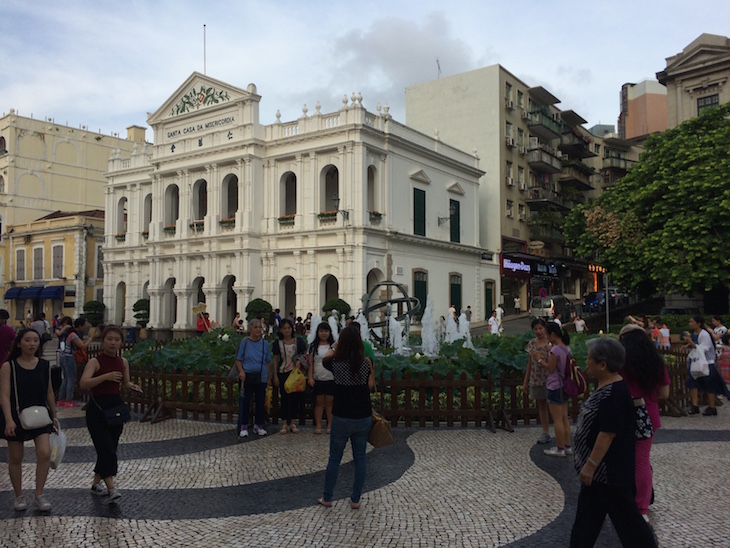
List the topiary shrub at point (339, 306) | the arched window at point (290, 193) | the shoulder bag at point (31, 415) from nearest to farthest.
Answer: the shoulder bag at point (31, 415) < the topiary shrub at point (339, 306) < the arched window at point (290, 193)

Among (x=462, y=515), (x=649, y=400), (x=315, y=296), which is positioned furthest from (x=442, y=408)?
(x=315, y=296)

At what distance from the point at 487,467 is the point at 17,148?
174ft

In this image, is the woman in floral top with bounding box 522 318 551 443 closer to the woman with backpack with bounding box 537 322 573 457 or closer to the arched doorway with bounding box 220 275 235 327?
the woman with backpack with bounding box 537 322 573 457

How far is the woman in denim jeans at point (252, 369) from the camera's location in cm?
971

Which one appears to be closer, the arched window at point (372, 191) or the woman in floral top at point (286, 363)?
the woman in floral top at point (286, 363)

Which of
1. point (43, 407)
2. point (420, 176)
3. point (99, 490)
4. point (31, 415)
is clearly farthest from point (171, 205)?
point (31, 415)

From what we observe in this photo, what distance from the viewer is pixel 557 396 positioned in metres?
8.28

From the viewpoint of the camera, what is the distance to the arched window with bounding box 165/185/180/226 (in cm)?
3722

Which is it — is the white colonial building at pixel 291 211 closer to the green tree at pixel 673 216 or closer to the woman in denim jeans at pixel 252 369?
the green tree at pixel 673 216

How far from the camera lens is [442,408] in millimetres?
10555

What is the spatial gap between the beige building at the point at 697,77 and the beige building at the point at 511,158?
996 cm

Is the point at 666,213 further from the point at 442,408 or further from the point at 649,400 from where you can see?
the point at 649,400

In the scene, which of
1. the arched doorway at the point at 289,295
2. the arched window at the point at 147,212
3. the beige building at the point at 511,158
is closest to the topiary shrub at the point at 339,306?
the arched doorway at the point at 289,295

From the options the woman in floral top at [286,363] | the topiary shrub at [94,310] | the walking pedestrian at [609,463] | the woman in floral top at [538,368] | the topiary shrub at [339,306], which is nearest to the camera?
the walking pedestrian at [609,463]
